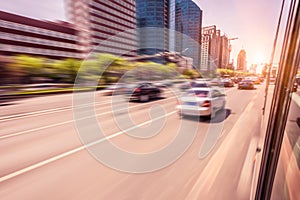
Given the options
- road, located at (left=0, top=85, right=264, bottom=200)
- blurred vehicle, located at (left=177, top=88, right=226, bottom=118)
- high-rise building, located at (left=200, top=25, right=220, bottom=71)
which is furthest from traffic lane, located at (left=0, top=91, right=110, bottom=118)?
high-rise building, located at (left=200, top=25, right=220, bottom=71)

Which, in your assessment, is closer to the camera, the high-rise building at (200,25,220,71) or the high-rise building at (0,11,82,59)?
the high-rise building at (200,25,220,71)

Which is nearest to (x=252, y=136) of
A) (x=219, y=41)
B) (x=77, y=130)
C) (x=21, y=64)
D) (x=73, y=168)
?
(x=73, y=168)

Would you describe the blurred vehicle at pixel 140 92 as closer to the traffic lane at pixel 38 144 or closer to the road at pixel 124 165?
the traffic lane at pixel 38 144

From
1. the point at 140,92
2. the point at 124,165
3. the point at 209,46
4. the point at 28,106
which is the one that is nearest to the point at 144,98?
the point at 140,92

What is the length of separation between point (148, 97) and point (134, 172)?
1070 centimetres

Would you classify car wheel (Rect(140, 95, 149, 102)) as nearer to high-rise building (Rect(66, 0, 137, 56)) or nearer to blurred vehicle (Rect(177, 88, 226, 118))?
blurred vehicle (Rect(177, 88, 226, 118))

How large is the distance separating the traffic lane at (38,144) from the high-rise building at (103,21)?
6570cm

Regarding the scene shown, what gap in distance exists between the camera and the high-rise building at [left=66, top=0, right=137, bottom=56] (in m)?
71.4

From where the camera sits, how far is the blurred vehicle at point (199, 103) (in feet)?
26.1

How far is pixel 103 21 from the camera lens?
74688 millimetres

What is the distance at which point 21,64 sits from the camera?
2048 centimetres

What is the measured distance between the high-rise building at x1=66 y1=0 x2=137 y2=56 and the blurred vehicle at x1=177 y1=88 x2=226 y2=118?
64.2 metres

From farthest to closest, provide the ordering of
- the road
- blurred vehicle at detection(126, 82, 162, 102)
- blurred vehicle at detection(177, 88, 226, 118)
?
blurred vehicle at detection(126, 82, 162, 102) < blurred vehicle at detection(177, 88, 226, 118) < the road

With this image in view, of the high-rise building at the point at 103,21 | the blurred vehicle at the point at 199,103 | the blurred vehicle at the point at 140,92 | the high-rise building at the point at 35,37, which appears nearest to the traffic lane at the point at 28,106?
the blurred vehicle at the point at 140,92
